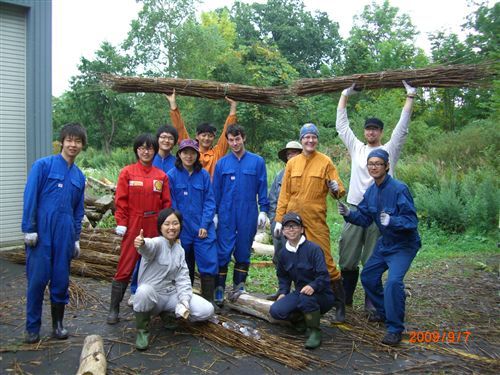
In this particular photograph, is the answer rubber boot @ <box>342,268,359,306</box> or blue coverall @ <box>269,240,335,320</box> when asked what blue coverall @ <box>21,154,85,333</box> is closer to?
blue coverall @ <box>269,240,335,320</box>

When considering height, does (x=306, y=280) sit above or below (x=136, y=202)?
below

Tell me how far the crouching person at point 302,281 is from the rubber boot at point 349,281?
0.70m

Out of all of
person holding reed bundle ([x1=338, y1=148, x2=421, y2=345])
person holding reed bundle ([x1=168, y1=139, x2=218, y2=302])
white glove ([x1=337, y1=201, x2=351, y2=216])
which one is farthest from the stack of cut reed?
person holding reed bundle ([x1=338, y1=148, x2=421, y2=345])

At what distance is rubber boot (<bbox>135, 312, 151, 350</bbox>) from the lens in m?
3.74

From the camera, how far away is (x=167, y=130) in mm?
4699

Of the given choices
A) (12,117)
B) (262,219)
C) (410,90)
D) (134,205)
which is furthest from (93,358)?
(12,117)

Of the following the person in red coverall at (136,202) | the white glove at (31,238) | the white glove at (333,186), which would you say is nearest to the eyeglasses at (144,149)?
the person in red coverall at (136,202)

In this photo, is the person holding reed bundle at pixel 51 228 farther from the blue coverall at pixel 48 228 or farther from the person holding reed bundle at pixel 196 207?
the person holding reed bundle at pixel 196 207

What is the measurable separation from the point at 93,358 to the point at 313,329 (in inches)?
68.8

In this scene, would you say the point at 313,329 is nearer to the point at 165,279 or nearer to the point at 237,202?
the point at 165,279

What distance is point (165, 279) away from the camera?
3.97m

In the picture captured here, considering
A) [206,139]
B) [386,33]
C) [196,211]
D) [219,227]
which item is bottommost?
[219,227]

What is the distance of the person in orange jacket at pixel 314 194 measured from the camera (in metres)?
4.40
